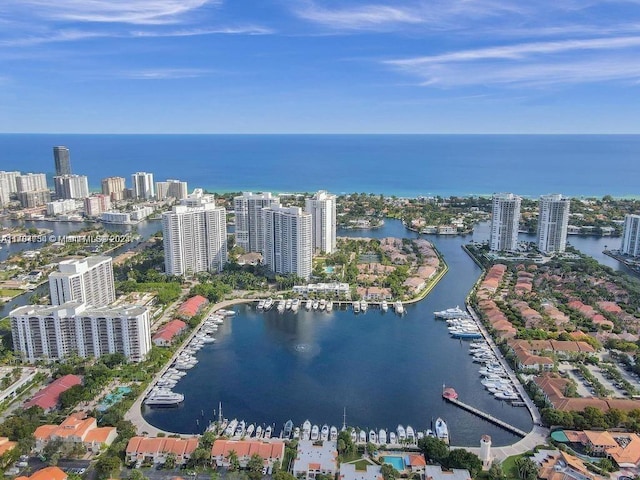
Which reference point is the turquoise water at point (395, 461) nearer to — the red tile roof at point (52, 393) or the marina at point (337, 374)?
the marina at point (337, 374)

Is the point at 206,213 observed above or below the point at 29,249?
above

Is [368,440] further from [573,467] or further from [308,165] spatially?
[308,165]

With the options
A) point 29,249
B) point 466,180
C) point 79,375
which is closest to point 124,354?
point 79,375

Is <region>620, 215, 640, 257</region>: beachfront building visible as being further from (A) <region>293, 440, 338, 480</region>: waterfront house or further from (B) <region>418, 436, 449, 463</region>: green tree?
(A) <region>293, 440, 338, 480</region>: waterfront house

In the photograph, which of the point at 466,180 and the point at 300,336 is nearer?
the point at 300,336

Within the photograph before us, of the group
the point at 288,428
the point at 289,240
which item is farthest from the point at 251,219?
the point at 288,428

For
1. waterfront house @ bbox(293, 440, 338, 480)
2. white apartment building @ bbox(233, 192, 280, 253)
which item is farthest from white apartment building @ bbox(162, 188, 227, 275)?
waterfront house @ bbox(293, 440, 338, 480)
